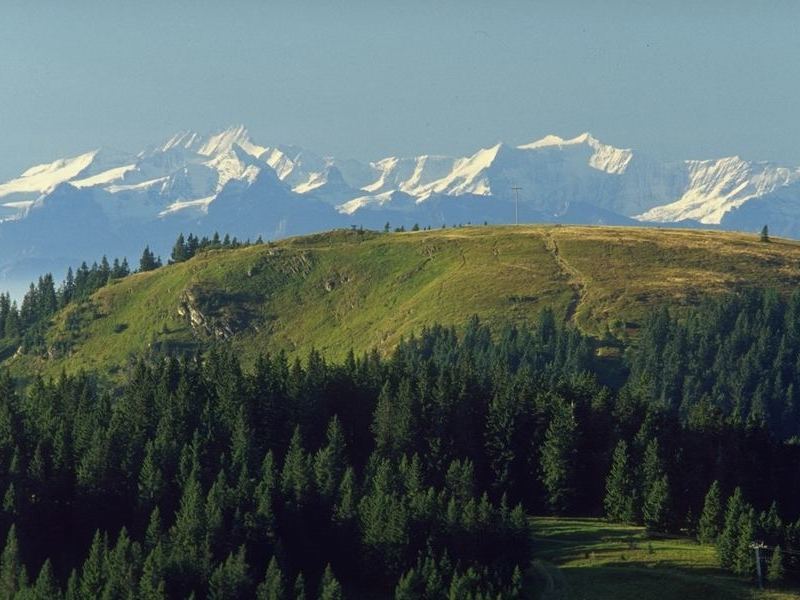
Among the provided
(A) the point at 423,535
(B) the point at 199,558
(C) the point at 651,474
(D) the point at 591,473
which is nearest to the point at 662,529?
(C) the point at 651,474

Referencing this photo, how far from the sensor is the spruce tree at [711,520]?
433 ft

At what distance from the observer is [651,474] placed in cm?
14338

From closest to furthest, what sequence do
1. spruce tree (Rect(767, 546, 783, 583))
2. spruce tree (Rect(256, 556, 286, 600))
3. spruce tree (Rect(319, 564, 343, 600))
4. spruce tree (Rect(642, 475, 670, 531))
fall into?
spruce tree (Rect(319, 564, 343, 600)) → spruce tree (Rect(256, 556, 286, 600)) → spruce tree (Rect(767, 546, 783, 583)) → spruce tree (Rect(642, 475, 670, 531))

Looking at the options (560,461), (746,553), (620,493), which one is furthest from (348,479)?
(746,553)

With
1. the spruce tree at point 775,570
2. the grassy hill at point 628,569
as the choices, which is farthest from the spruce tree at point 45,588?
the spruce tree at point 775,570

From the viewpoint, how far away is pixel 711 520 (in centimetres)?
13250

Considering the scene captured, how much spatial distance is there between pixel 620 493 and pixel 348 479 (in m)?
30.2

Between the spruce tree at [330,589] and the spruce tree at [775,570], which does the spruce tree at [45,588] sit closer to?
the spruce tree at [330,589]

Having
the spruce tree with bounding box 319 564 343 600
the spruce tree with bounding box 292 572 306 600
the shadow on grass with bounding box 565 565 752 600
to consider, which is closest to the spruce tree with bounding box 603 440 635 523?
the shadow on grass with bounding box 565 565 752 600

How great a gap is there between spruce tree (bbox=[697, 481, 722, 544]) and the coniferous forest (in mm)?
274

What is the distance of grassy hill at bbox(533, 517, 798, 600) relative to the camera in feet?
383

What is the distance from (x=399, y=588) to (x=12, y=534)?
32.6m

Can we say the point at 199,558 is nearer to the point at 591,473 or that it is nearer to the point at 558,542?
the point at 558,542

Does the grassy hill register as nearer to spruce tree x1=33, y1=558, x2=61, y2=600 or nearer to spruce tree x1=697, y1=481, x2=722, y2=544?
spruce tree x1=697, y1=481, x2=722, y2=544
